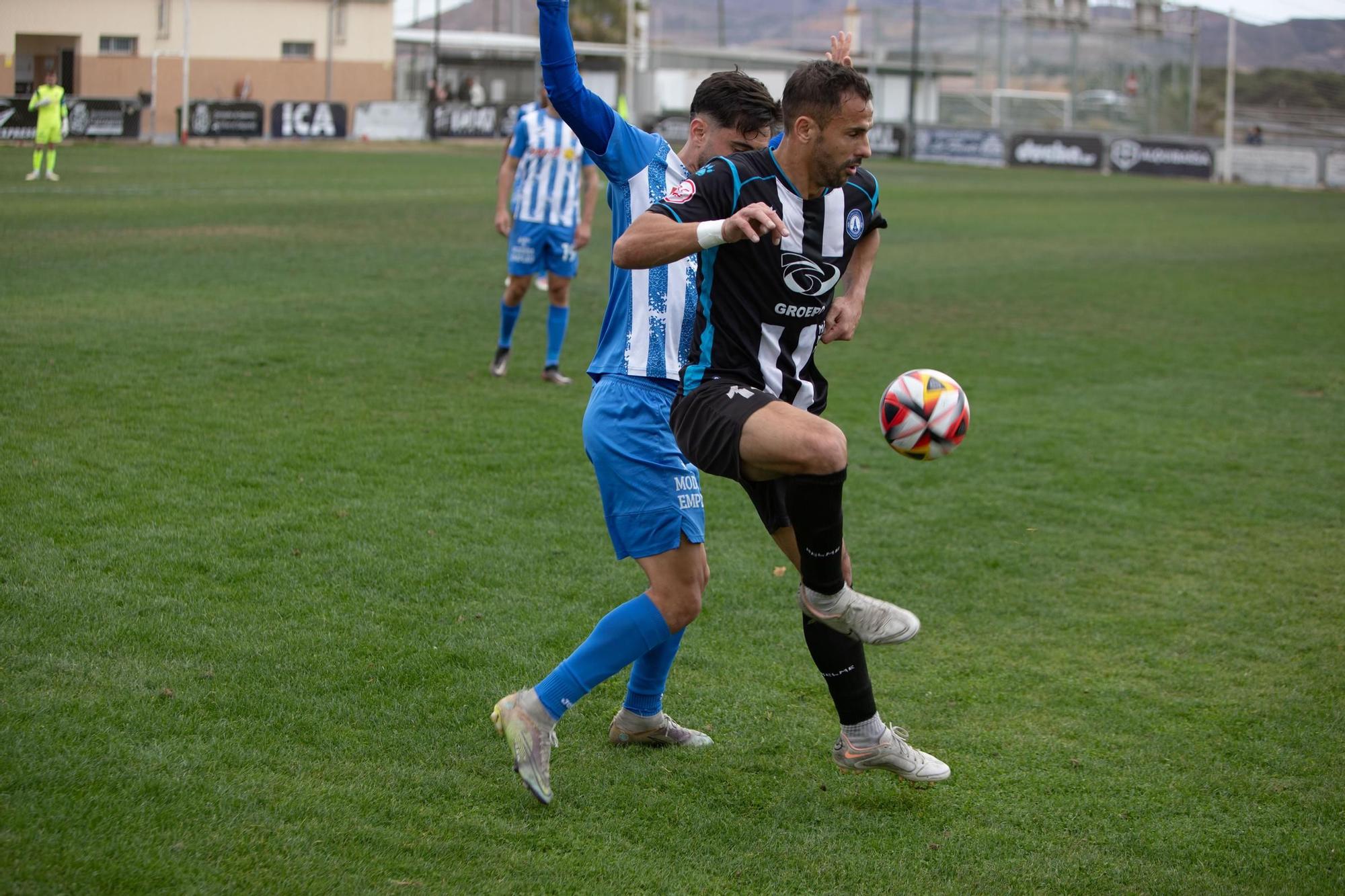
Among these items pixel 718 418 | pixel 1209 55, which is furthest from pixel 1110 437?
pixel 1209 55

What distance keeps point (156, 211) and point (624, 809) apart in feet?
57.2

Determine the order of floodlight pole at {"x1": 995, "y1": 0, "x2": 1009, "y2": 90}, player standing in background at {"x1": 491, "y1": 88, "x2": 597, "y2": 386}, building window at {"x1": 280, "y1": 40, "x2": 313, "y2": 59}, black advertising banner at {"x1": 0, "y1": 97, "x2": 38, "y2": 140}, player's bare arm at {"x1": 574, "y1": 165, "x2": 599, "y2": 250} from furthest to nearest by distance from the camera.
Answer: floodlight pole at {"x1": 995, "y1": 0, "x2": 1009, "y2": 90}
building window at {"x1": 280, "y1": 40, "x2": 313, "y2": 59}
black advertising banner at {"x1": 0, "y1": 97, "x2": 38, "y2": 140}
player standing in background at {"x1": 491, "y1": 88, "x2": 597, "y2": 386}
player's bare arm at {"x1": 574, "y1": 165, "x2": 599, "y2": 250}

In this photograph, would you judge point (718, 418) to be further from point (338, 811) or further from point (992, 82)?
point (992, 82)

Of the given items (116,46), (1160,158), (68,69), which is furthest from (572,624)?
(116,46)

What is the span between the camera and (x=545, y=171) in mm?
9773

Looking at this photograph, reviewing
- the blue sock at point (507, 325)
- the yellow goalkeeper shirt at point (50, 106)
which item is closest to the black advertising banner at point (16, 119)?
the yellow goalkeeper shirt at point (50, 106)

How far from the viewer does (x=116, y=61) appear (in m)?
41.1

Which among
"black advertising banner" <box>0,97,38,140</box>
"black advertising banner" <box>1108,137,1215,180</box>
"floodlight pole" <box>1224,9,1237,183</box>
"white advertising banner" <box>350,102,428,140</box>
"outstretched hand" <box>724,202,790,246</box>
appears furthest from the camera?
"white advertising banner" <box>350,102,428,140</box>

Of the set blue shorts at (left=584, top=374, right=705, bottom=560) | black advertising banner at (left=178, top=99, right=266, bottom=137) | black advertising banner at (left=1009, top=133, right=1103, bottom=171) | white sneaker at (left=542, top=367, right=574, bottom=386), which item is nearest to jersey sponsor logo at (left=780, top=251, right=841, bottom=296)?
blue shorts at (left=584, top=374, right=705, bottom=560)

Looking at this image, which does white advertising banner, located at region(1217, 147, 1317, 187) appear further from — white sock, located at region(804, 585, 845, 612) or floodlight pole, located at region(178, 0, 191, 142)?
white sock, located at region(804, 585, 845, 612)

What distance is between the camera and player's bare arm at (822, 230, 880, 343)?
12.9 feet

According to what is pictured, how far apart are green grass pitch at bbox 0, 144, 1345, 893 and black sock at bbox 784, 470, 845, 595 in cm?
71

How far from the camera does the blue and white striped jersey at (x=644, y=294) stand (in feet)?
13.0

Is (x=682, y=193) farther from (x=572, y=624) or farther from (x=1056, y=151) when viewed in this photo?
(x=1056, y=151)
